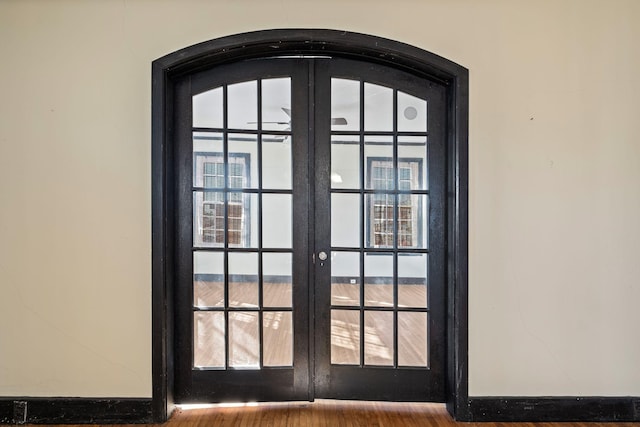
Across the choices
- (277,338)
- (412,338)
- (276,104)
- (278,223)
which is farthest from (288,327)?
(276,104)

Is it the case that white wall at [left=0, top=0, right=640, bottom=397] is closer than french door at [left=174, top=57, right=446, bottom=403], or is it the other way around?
white wall at [left=0, top=0, right=640, bottom=397]

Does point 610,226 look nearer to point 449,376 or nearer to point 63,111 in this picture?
point 449,376

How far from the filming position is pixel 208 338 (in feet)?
8.17

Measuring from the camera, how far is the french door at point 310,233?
2.46 meters

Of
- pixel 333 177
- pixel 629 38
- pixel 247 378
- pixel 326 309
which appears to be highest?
pixel 629 38

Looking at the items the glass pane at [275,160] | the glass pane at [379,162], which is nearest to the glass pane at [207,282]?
the glass pane at [275,160]

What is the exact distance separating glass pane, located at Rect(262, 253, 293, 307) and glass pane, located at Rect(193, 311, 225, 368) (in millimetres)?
347

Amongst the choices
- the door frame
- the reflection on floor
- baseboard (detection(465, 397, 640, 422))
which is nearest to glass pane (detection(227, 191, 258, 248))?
the reflection on floor

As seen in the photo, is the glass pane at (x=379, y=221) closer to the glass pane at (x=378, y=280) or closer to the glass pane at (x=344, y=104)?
the glass pane at (x=378, y=280)

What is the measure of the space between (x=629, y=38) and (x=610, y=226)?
115cm

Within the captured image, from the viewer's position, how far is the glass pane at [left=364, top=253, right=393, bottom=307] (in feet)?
8.19

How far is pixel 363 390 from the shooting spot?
2484 mm

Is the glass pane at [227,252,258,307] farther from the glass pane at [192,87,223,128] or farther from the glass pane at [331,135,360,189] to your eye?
the glass pane at [192,87,223,128]

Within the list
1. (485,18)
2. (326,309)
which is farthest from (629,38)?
(326,309)
